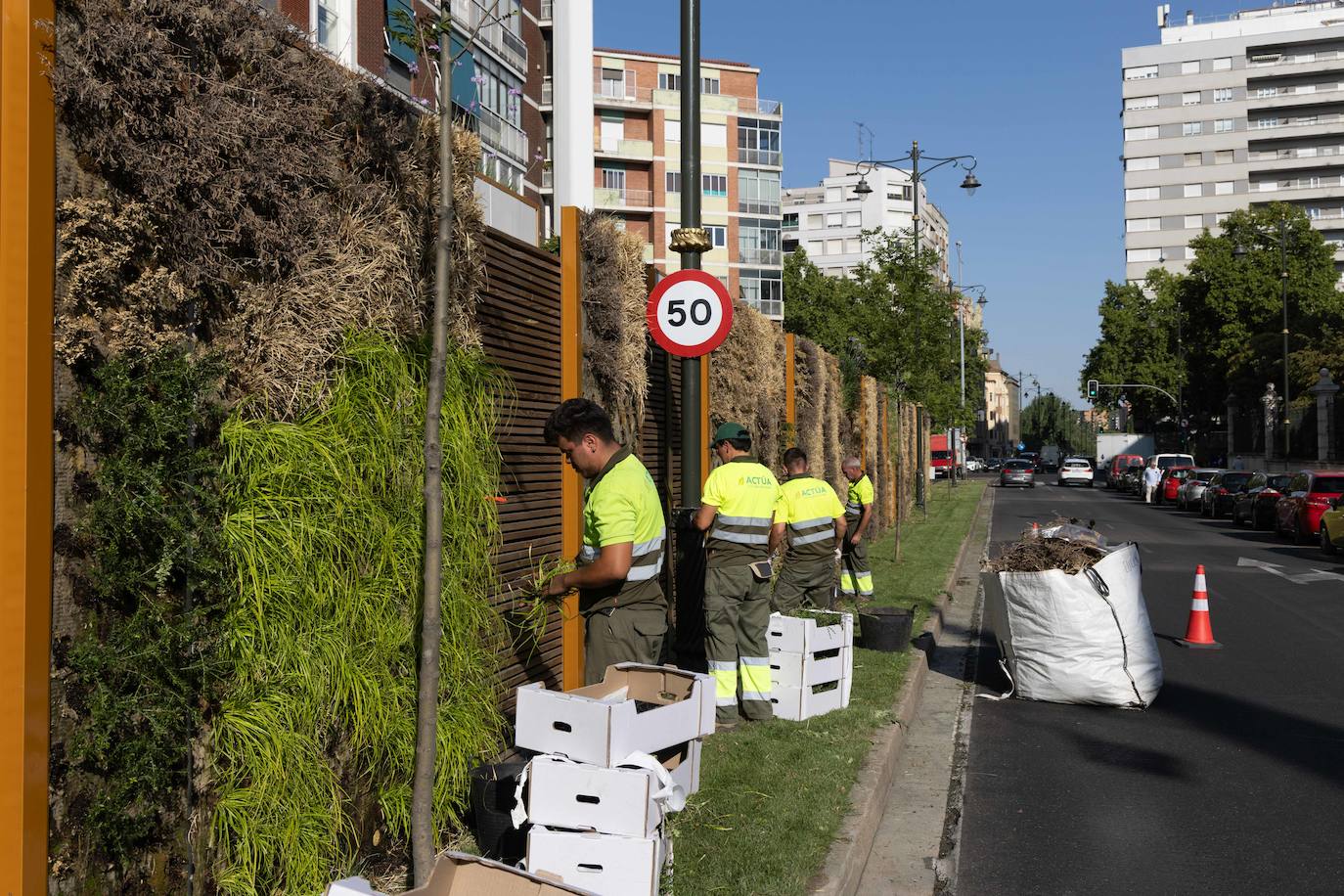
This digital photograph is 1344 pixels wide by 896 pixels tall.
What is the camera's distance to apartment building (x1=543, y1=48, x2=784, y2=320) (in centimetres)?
6806

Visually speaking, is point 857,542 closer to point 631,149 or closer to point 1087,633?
point 1087,633

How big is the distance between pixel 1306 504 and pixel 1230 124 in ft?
284

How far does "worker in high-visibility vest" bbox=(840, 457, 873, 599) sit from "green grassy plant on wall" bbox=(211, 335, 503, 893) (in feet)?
27.9

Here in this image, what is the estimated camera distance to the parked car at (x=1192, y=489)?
4116 centimetres

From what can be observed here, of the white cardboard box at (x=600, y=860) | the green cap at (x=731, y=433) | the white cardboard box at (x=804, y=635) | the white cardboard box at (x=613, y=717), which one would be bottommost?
the white cardboard box at (x=600, y=860)

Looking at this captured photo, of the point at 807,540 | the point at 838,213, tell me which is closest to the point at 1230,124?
the point at 838,213

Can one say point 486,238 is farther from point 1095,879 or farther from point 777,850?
point 1095,879

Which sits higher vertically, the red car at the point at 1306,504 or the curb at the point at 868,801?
the red car at the point at 1306,504

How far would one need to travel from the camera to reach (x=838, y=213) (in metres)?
114

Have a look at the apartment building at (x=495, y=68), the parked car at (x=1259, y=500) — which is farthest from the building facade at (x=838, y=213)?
the parked car at (x=1259, y=500)

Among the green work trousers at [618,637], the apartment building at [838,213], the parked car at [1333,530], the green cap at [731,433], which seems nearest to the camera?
the green work trousers at [618,637]

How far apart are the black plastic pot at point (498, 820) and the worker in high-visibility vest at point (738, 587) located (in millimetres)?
3068

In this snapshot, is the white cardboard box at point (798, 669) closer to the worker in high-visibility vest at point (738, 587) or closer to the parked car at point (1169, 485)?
the worker in high-visibility vest at point (738, 587)

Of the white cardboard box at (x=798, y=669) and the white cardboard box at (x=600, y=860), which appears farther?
the white cardboard box at (x=798, y=669)
